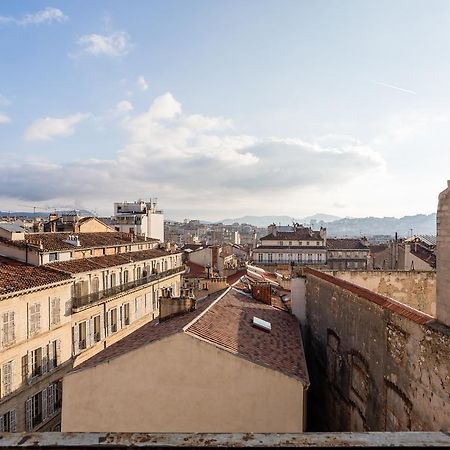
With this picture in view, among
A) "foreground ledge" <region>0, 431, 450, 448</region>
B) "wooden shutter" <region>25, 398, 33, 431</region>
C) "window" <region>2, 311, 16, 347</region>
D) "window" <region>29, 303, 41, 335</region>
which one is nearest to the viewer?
"foreground ledge" <region>0, 431, 450, 448</region>

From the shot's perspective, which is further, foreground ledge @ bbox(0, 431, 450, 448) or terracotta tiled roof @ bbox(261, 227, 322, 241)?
terracotta tiled roof @ bbox(261, 227, 322, 241)

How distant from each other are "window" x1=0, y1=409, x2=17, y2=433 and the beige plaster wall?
12346mm

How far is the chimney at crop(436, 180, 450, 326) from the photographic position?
30.8ft

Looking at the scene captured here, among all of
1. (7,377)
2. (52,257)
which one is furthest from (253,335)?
(52,257)

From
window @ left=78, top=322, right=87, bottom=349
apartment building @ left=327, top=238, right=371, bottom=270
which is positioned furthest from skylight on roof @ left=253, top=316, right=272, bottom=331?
apartment building @ left=327, top=238, right=371, bottom=270

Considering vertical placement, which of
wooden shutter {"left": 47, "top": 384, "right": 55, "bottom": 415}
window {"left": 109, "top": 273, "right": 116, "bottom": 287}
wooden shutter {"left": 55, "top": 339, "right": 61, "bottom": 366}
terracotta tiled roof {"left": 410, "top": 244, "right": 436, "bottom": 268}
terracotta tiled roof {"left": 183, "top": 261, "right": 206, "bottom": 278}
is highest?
terracotta tiled roof {"left": 410, "top": 244, "right": 436, "bottom": 268}

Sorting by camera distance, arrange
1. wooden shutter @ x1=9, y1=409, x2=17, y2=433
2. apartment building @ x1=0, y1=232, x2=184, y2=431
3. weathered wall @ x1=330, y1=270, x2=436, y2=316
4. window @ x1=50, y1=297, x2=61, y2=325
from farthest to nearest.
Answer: window @ x1=50, y1=297, x2=61, y2=325
apartment building @ x1=0, y1=232, x2=184, y2=431
wooden shutter @ x1=9, y1=409, x2=17, y2=433
weathered wall @ x1=330, y1=270, x2=436, y2=316

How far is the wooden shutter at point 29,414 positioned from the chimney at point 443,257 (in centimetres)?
2280

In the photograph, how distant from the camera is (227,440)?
280 centimetres

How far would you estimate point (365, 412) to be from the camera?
1231 cm

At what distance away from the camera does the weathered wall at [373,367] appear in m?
8.81

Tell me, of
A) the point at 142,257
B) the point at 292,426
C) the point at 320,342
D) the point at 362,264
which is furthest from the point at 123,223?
the point at 292,426

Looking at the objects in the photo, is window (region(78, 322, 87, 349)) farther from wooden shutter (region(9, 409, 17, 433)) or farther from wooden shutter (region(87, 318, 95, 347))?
wooden shutter (region(9, 409, 17, 433))

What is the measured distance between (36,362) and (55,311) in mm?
3298
